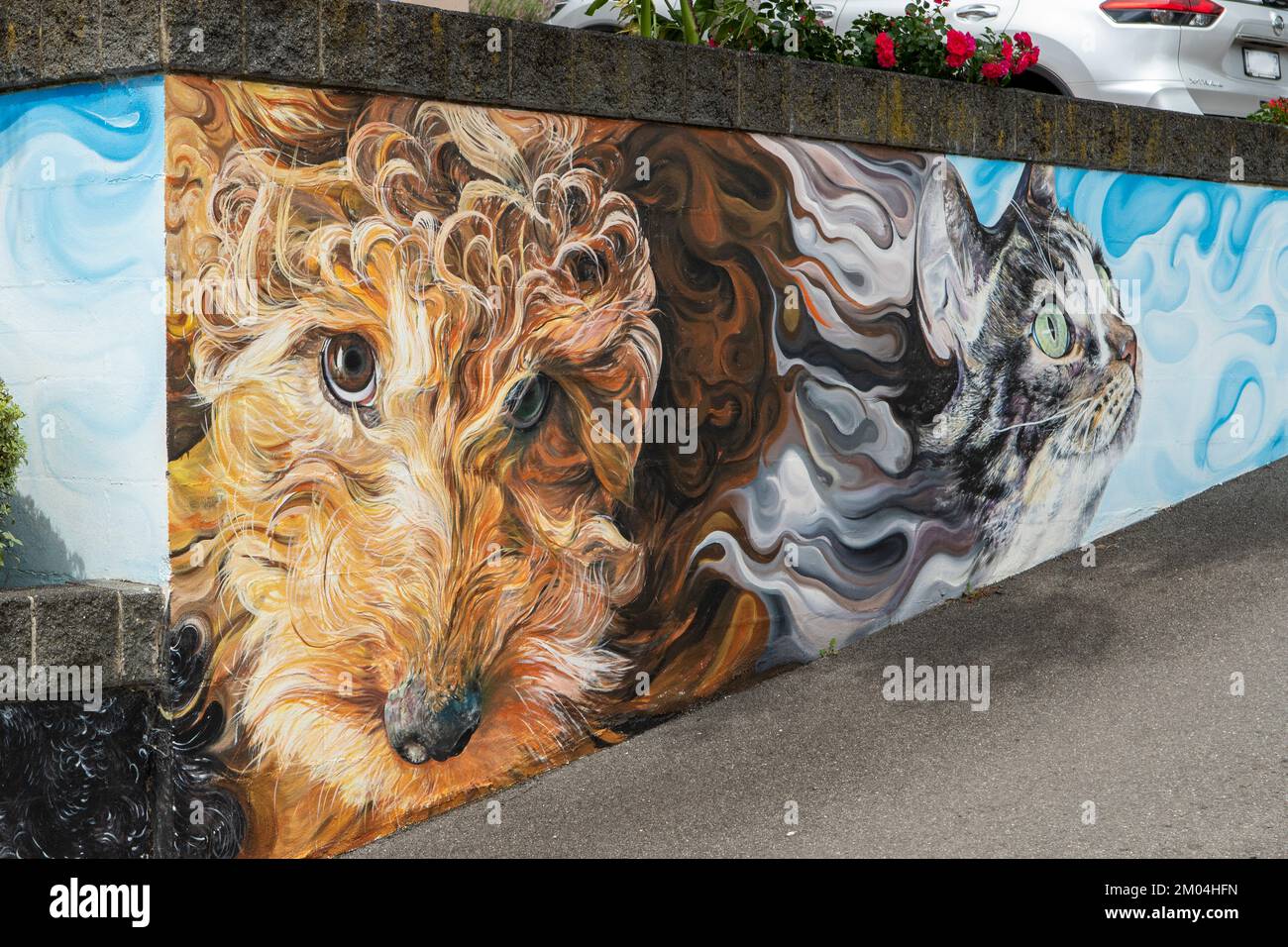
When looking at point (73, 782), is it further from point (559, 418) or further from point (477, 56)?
point (477, 56)

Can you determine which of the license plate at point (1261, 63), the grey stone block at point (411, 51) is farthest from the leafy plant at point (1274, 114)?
the grey stone block at point (411, 51)

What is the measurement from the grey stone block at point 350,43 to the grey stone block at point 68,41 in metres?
0.72

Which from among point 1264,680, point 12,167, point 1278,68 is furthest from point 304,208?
point 1278,68

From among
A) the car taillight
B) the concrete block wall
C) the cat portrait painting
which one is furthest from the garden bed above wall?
the concrete block wall

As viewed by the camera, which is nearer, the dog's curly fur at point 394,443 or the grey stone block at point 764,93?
the dog's curly fur at point 394,443

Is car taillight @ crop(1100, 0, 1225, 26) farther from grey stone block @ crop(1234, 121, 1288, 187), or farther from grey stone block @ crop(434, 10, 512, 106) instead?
grey stone block @ crop(434, 10, 512, 106)

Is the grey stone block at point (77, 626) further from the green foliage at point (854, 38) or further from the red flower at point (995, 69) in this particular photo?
the red flower at point (995, 69)

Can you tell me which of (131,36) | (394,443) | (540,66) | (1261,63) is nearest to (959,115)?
(540,66)

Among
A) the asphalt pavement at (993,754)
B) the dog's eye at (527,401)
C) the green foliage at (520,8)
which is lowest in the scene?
the asphalt pavement at (993,754)

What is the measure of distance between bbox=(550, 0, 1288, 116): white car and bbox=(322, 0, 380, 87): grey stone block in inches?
166

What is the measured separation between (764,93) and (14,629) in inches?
148

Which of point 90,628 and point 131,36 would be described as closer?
point 90,628

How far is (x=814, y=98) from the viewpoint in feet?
21.3

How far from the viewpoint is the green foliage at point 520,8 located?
33.7ft
